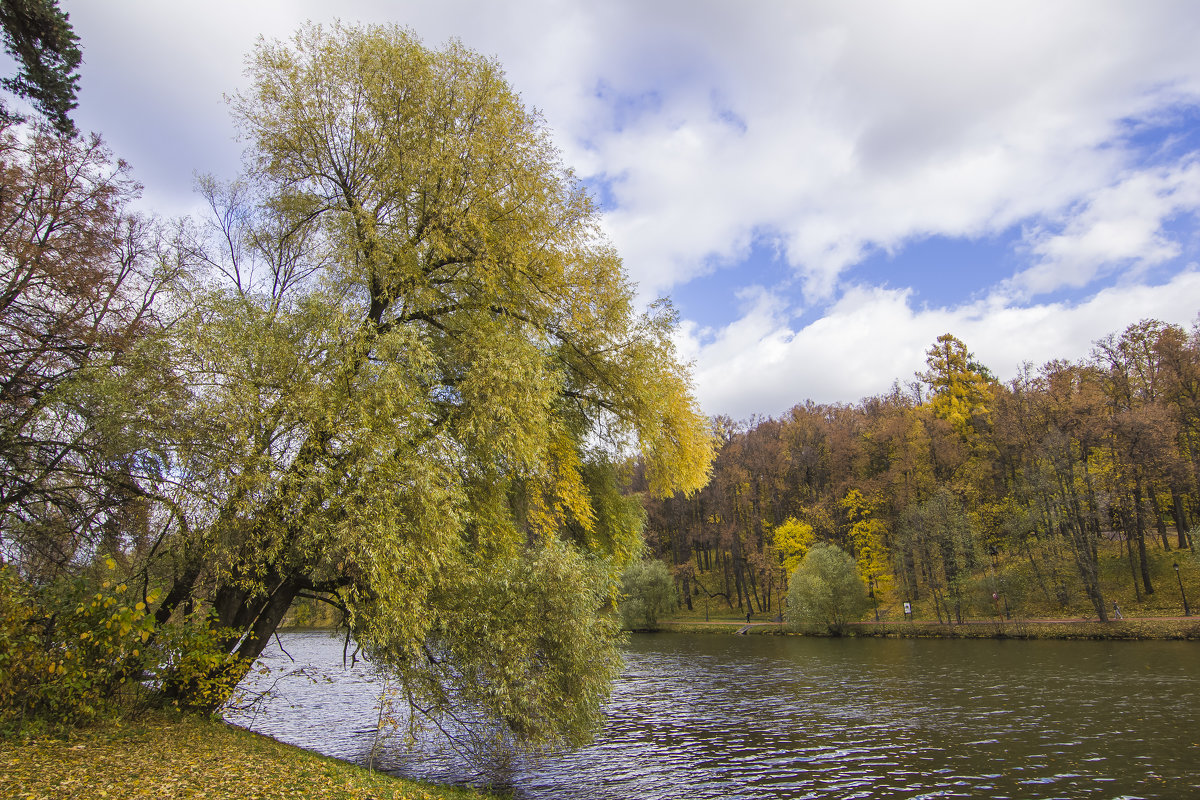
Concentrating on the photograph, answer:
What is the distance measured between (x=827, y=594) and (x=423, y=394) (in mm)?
45635

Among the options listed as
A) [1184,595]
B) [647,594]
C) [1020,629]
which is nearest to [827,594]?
[1020,629]

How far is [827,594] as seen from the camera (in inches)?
1988

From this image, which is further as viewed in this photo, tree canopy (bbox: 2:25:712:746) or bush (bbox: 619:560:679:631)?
bush (bbox: 619:560:679:631)

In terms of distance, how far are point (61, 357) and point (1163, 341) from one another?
6509 cm

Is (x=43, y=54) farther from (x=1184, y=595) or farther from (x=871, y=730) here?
(x=1184, y=595)

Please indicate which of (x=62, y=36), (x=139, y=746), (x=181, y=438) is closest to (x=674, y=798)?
(x=139, y=746)

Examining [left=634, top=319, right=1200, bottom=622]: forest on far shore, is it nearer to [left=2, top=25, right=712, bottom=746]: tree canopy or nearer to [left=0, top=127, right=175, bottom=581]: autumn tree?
[left=2, top=25, right=712, bottom=746]: tree canopy

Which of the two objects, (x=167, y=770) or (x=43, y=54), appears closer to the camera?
(x=167, y=770)

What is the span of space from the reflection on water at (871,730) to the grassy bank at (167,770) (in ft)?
13.0

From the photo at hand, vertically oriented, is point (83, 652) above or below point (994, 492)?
below

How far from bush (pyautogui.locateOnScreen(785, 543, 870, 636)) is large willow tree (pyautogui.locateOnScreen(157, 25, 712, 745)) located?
38.2 metres

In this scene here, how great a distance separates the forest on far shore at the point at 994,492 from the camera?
1817 inches

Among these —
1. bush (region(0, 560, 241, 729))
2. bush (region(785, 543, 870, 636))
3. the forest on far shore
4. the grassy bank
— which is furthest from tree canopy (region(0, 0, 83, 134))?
the forest on far shore

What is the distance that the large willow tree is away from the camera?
1161cm
